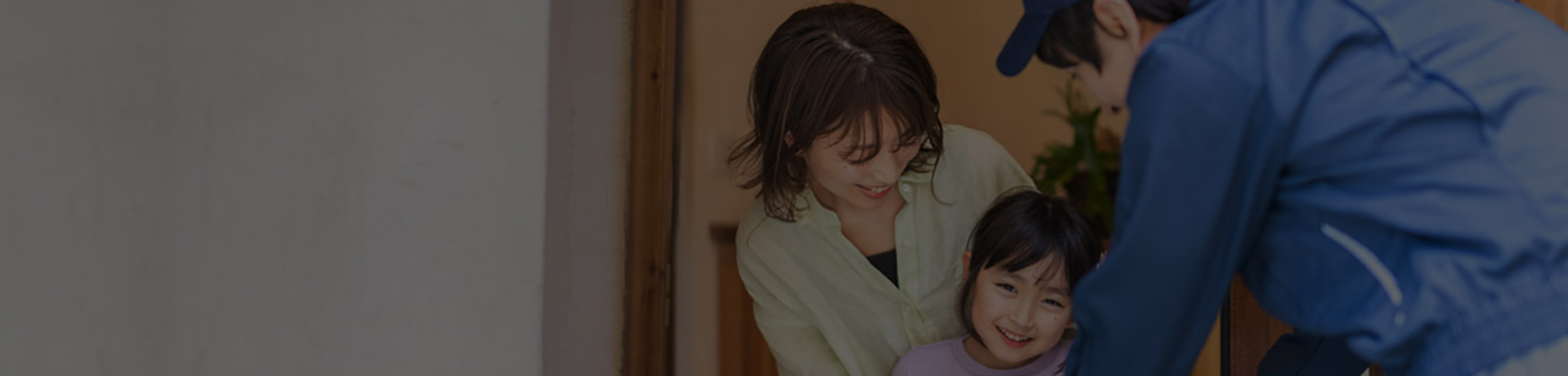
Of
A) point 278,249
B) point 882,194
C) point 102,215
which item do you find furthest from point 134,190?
point 882,194

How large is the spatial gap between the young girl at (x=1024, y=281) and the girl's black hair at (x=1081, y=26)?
498 millimetres

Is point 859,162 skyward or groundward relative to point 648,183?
skyward

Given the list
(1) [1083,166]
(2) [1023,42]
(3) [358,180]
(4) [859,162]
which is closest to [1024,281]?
(4) [859,162]

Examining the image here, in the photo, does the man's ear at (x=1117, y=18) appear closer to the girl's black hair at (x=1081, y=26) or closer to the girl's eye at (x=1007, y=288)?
the girl's black hair at (x=1081, y=26)

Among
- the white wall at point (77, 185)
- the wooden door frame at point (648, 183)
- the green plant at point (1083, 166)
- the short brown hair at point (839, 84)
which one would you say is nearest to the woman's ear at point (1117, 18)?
the short brown hair at point (839, 84)

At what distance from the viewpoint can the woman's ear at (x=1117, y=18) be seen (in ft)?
3.30

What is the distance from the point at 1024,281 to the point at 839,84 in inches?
13.4

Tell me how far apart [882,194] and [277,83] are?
775 mm

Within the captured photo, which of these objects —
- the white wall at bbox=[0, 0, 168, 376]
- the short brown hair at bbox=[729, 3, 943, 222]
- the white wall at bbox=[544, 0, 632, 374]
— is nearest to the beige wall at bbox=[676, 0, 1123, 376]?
the white wall at bbox=[544, 0, 632, 374]

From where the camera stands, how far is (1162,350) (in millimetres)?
1035

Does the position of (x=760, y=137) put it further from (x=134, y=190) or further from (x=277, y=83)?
(x=134, y=190)

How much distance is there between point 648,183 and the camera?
1809mm

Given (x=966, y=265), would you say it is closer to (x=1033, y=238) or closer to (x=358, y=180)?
(x=1033, y=238)

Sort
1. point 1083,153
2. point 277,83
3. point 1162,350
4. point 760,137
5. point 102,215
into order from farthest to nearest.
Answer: point 1083,153 → point 760,137 → point 277,83 → point 102,215 → point 1162,350
